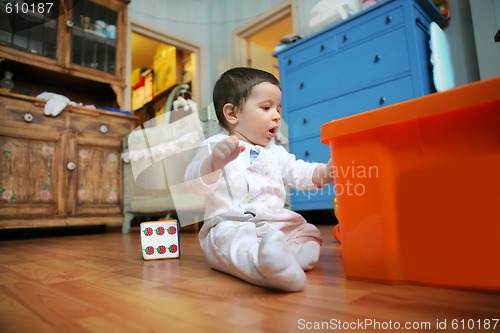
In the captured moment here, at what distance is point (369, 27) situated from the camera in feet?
5.67

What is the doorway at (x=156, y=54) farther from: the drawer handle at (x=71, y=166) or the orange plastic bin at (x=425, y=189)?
the orange plastic bin at (x=425, y=189)

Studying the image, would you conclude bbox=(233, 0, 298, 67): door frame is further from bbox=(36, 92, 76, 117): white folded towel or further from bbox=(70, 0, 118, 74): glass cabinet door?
bbox=(36, 92, 76, 117): white folded towel

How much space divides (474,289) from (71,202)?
2.11 metres

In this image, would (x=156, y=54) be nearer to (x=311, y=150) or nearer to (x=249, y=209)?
(x=311, y=150)

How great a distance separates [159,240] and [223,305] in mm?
536

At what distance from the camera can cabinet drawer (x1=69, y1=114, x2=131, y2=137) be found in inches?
83.5

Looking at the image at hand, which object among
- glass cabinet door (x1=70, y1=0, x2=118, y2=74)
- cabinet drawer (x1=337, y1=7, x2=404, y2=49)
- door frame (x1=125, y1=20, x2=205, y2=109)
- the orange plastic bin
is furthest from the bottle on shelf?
the orange plastic bin

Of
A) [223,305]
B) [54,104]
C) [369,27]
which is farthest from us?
[54,104]

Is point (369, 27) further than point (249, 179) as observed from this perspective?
Yes

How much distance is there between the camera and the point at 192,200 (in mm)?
1817

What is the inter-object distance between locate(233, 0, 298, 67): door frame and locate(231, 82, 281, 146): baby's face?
210 cm

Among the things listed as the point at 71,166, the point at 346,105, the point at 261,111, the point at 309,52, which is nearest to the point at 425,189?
the point at 261,111

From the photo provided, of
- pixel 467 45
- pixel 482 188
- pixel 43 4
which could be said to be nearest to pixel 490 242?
pixel 482 188

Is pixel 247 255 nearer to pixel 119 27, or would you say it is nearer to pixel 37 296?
pixel 37 296
